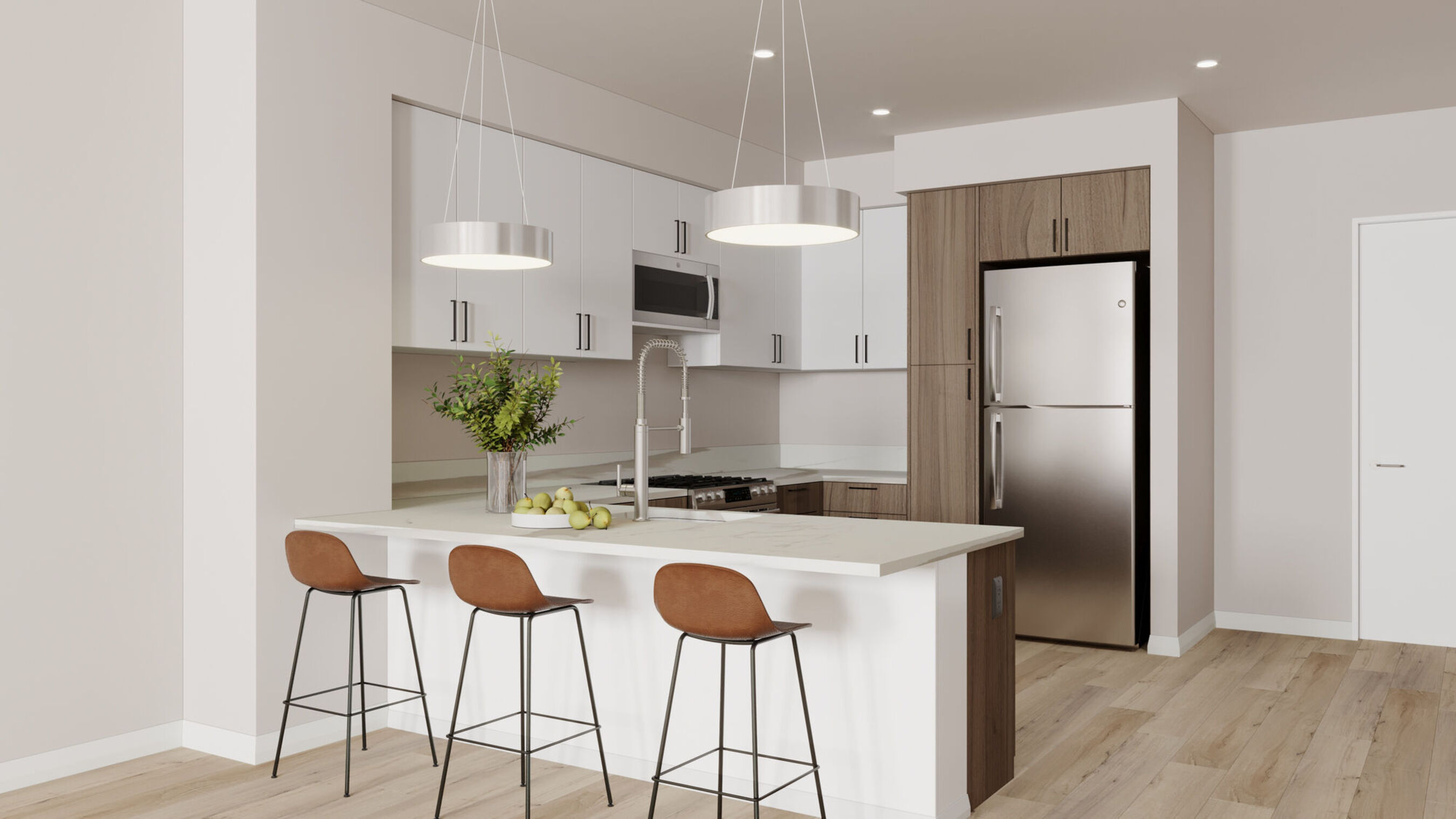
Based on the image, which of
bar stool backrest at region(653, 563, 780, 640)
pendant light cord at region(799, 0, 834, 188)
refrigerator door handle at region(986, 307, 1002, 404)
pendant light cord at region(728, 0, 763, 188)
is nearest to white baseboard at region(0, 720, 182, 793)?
bar stool backrest at region(653, 563, 780, 640)

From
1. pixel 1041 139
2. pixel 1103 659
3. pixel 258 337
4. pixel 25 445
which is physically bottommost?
pixel 1103 659

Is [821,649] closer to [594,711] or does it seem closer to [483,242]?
[594,711]

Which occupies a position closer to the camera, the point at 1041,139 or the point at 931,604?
the point at 931,604

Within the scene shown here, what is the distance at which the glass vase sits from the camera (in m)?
3.94

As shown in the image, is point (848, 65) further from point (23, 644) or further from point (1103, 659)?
point (23, 644)

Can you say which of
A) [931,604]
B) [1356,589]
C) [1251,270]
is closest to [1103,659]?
[1356,589]

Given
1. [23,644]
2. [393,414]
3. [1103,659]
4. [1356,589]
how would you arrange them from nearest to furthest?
[23,644] < [393,414] < [1103,659] < [1356,589]

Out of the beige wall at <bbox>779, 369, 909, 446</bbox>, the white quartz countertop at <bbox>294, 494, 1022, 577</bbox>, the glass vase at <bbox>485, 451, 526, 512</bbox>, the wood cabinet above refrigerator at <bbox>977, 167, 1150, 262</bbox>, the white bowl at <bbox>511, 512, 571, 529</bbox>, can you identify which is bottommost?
the white quartz countertop at <bbox>294, 494, 1022, 577</bbox>

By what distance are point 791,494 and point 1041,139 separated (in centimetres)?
224

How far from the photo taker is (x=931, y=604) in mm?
2979

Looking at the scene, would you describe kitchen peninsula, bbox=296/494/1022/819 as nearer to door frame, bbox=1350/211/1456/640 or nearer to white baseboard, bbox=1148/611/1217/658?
white baseboard, bbox=1148/611/1217/658

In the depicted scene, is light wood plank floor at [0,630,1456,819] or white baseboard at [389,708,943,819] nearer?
white baseboard at [389,708,943,819]

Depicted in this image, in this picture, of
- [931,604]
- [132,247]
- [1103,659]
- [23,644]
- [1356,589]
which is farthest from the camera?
[1356,589]

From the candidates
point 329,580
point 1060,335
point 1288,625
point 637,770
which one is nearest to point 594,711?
point 637,770
